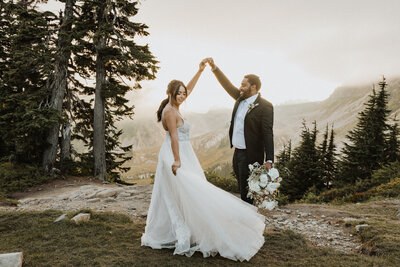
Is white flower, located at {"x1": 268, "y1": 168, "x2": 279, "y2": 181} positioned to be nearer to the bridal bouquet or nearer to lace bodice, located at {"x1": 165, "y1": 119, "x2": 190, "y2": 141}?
the bridal bouquet

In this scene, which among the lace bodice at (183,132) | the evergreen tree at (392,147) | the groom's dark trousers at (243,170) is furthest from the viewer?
the evergreen tree at (392,147)

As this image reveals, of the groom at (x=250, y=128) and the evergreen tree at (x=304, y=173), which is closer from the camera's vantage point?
the groom at (x=250, y=128)

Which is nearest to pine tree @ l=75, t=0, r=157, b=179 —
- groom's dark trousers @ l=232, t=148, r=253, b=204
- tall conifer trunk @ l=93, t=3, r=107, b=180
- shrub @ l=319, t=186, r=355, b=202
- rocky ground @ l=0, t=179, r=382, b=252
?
tall conifer trunk @ l=93, t=3, r=107, b=180

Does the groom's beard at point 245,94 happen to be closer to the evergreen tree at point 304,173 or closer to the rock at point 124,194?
the rock at point 124,194

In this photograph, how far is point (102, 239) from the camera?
4.93 m

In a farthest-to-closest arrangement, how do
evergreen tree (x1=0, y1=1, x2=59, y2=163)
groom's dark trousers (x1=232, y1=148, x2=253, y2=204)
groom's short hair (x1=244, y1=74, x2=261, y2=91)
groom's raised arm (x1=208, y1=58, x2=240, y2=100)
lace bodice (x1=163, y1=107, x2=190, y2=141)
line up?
evergreen tree (x1=0, y1=1, x2=59, y2=163), groom's raised arm (x1=208, y1=58, x2=240, y2=100), groom's dark trousers (x1=232, y1=148, x2=253, y2=204), groom's short hair (x1=244, y1=74, x2=261, y2=91), lace bodice (x1=163, y1=107, x2=190, y2=141)

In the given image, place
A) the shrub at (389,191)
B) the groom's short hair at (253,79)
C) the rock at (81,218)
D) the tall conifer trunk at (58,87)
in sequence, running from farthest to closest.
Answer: the tall conifer trunk at (58,87), the shrub at (389,191), the rock at (81,218), the groom's short hair at (253,79)

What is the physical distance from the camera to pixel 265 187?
429cm

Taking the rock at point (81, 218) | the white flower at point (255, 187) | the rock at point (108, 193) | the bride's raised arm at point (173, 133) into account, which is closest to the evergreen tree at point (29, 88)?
the rock at point (108, 193)

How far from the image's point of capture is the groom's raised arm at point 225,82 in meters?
5.39

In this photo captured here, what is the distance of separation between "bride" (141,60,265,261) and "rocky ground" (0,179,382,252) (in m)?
2.26

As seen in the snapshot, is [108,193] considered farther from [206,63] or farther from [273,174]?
[273,174]

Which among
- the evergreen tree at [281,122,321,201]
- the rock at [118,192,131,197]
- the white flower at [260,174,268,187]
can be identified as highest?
the white flower at [260,174,268,187]

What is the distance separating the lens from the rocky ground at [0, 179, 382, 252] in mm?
5824
